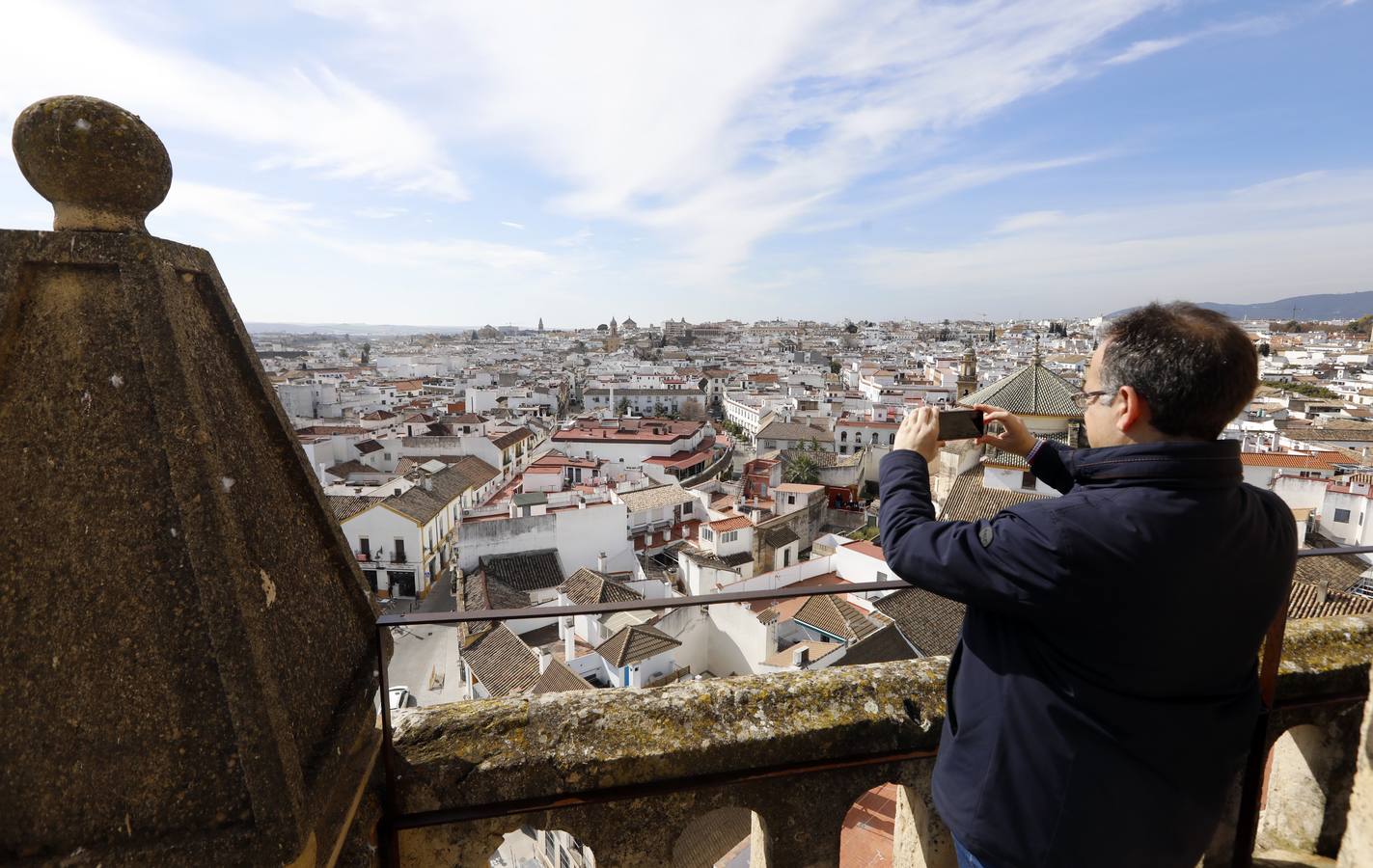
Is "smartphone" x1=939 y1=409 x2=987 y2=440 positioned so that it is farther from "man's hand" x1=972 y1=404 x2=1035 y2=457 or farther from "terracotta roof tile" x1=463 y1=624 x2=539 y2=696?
"terracotta roof tile" x1=463 y1=624 x2=539 y2=696

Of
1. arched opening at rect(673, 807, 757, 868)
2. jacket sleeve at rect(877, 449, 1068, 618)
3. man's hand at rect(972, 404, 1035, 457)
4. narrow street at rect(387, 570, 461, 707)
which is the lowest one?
narrow street at rect(387, 570, 461, 707)

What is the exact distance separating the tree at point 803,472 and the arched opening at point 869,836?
1212 inches

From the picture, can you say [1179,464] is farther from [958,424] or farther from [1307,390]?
[1307,390]

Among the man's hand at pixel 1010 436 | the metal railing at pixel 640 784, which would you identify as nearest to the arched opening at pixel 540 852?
the metal railing at pixel 640 784

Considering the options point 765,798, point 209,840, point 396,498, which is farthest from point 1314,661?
point 396,498

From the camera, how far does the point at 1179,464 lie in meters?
1.40

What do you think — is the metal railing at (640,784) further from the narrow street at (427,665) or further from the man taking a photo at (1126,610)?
the narrow street at (427,665)

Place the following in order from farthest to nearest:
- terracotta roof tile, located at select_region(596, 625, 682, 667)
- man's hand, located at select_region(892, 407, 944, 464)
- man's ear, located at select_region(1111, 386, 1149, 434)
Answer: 1. terracotta roof tile, located at select_region(596, 625, 682, 667)
2. man's hand, located at select_region(892, 407, 944, 464)
3. man's ear, located at select_region(1111, 386, 1149, 434)

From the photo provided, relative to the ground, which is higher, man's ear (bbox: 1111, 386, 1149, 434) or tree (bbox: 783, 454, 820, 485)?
man's ear (bbox: 1111, 386, 1149, 434)

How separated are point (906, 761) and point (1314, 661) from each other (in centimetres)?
148

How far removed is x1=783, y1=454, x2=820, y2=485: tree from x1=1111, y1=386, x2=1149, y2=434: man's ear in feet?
122

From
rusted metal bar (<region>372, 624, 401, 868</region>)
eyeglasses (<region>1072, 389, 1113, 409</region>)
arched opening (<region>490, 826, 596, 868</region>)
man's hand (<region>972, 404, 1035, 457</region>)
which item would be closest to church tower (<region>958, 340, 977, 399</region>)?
arched opening (<region>490, 826, 596, 868</region>)

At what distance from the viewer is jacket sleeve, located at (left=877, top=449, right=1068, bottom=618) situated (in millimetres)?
1381

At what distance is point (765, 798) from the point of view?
212 cm
